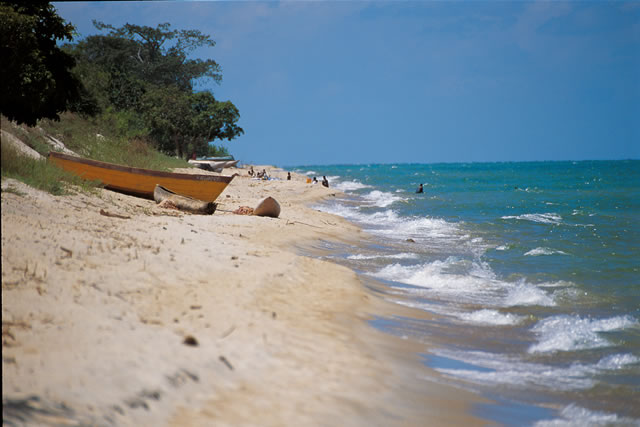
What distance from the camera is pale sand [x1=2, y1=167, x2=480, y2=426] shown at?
428cm

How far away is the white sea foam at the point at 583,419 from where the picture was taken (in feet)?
18.0

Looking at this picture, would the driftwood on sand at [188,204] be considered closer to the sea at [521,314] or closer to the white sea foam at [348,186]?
the sea at [521,314]

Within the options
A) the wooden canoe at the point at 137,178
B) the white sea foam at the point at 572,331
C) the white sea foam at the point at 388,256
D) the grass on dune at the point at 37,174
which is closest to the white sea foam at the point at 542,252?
the white sea foam at the point at 388,256

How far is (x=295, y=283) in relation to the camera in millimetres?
8773

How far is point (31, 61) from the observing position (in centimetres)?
1630

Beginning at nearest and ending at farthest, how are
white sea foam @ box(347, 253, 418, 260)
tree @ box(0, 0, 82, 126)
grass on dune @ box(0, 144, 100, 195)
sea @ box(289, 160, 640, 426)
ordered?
1. sea @ box(289, 160, 640, 426)
2. grass on dune @ box(0, 144, 100, 195)
3. white sea foam @ box(347, 253, 418, 260)
4. tree @ box(0, 0, 82, 126)

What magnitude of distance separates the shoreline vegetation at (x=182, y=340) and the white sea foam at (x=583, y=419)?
2.62ft

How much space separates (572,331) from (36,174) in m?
10.3

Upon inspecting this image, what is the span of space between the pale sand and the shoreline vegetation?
0.05 feet

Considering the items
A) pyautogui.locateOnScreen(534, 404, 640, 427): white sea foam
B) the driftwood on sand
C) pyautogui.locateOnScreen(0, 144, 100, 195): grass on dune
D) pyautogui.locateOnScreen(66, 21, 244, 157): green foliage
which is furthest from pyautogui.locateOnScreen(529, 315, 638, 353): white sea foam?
pyautogui.locateOnScreen(66, 21, 244, 157): green foliage

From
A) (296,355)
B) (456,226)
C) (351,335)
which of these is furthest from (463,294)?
(456,226)

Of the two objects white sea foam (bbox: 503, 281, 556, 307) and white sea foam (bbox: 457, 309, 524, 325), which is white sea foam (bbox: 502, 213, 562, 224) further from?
white sea foam (bbox: 457, 309, 524, 325)

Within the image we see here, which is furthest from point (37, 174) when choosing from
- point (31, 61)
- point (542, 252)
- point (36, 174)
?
point (542, 252)

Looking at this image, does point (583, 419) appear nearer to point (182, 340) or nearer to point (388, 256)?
point (182, 340)
